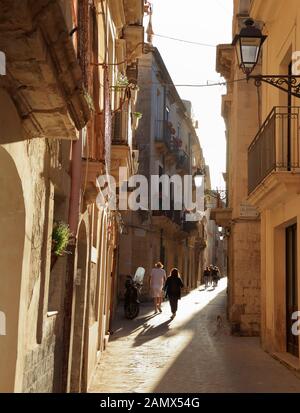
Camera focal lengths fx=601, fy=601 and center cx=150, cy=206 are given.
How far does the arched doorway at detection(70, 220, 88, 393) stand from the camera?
7.62 meters

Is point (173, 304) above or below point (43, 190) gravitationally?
below

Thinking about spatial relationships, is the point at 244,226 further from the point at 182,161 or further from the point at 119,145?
the point at 182,161

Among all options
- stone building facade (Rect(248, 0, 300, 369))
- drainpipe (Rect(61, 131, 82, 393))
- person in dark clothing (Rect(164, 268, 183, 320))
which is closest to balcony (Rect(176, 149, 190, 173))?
person in dark clothing (Rect(164, 268, 183, 320))

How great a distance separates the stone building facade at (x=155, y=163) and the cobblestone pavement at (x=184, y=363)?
866cm

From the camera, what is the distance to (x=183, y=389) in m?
8.15

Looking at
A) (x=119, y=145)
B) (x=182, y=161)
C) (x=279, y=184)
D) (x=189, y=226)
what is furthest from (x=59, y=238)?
(x=189, y=226)

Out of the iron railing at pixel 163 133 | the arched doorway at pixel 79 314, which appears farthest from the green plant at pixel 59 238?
the iron railing at pixel 163 133

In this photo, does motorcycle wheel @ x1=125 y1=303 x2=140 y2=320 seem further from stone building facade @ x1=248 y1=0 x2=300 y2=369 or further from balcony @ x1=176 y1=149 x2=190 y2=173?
balcony @ x1=176 y1=149 x2=190 y2=173

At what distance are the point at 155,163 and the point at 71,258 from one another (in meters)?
22.3

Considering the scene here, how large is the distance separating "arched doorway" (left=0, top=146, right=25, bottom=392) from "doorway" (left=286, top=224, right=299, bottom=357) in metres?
7.24

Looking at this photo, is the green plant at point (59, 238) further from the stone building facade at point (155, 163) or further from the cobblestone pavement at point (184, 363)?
the stone building facade at point (155, 163)

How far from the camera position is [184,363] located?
1035cm

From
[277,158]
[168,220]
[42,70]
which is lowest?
[42,70]

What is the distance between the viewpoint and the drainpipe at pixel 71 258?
6.64 meters
